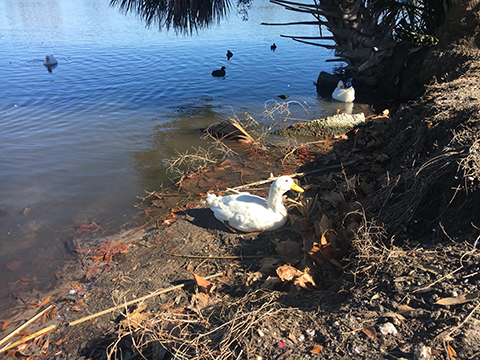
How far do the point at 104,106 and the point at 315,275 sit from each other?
9496 millimetres

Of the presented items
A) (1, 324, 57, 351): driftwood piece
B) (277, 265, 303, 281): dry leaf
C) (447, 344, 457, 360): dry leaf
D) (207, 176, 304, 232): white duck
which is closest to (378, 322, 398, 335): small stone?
(447, 344, 457, 360): dry leaf

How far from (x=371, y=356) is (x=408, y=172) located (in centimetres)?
228

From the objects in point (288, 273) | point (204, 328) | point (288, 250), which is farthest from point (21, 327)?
point (288, 250)

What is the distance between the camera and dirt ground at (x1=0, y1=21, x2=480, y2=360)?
2.27 meters

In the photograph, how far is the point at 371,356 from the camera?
207 centimetres

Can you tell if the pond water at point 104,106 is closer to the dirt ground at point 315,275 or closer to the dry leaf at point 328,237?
the dirt ground at point 315,275

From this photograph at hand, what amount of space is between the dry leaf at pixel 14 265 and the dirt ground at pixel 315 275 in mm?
757

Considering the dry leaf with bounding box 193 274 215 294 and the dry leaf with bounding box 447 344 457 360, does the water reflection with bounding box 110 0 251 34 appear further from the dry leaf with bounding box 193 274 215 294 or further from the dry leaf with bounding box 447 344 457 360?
the dry leaf with bounding box 447 344 457 360

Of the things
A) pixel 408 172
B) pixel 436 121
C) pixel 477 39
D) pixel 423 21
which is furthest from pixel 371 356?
pixel 423 21

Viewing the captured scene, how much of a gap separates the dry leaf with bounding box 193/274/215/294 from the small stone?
1.80m

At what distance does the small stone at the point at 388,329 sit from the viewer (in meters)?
2.18

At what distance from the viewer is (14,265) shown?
4.50 m

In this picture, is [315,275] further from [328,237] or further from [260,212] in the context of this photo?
[260,212]

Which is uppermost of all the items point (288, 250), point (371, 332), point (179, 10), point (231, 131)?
point (179, 10)
